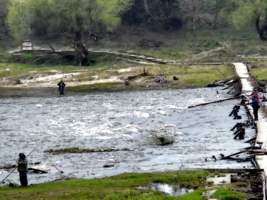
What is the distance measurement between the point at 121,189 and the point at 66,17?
55576 mm

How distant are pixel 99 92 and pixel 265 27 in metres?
30.8

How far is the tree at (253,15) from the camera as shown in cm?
7844

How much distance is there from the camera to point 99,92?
6097 centimetres

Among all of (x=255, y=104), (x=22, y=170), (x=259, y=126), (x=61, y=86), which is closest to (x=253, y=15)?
(x=61, y=86)

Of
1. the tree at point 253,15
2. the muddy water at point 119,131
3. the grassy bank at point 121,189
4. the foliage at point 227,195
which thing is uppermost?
the tree at point 253,15

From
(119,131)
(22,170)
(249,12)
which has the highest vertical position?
(249,12)

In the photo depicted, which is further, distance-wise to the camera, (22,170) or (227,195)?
(22,170)

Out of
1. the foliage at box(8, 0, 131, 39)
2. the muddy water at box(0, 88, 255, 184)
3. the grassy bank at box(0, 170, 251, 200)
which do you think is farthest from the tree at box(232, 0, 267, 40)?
the grassy bank at box(0, 170, 251, 200)

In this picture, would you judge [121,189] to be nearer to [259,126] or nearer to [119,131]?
[259,126]

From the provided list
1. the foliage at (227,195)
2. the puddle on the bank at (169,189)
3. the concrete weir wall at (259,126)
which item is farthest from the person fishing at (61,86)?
the foliage at (227,195)

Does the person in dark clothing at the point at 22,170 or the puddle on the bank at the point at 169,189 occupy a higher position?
the person in dark clothing at the point at 22,170

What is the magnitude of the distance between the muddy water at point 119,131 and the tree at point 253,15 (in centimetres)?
2521

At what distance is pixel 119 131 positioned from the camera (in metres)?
37.7

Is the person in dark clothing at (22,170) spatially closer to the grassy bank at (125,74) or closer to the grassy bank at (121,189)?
the grassy bank at (121,189)
